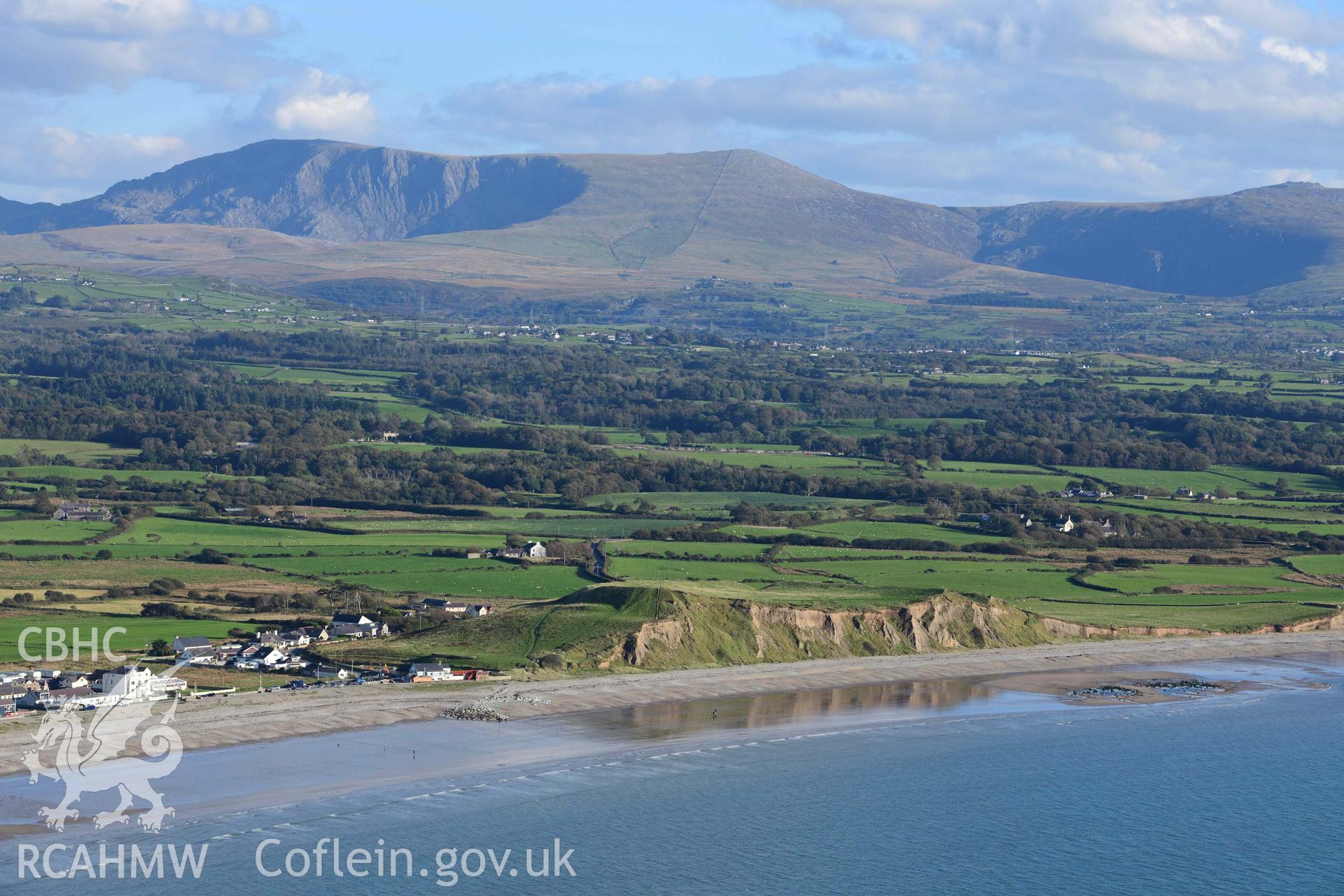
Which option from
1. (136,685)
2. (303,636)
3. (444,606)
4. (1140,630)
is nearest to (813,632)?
(444,606)

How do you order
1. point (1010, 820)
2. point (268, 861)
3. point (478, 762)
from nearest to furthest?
point (268, 861)
point (1010, 820)
point (478, 762)

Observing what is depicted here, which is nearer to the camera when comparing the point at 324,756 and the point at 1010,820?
the point at 1010,820

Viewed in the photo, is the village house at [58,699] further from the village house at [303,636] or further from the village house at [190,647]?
the village house at [303,636]

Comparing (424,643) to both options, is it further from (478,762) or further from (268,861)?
(268,861)

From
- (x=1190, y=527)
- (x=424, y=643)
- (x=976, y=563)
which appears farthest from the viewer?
(x=1190, y=527)

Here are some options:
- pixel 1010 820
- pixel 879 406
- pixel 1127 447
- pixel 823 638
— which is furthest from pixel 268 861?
pixel 879 406

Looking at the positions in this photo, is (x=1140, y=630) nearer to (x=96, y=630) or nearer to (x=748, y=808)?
(x=748, y=808)

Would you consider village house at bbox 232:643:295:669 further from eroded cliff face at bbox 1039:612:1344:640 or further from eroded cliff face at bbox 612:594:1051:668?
eroded cliff face at bbox 1039:612:1344:640
